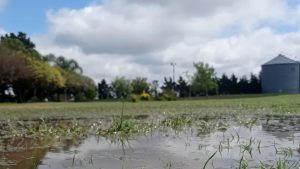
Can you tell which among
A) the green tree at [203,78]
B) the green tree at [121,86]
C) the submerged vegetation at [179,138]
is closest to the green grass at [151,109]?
the submerged vegetation at [179,138]

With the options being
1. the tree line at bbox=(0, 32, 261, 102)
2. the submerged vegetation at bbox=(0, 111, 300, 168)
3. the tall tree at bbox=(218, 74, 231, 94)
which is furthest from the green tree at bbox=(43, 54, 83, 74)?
the submerged vegetation at bbox=(0, 111, 300, 168)

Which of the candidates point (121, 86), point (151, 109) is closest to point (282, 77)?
point (121, 86)

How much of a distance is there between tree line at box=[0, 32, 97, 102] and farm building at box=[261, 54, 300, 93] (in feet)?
112

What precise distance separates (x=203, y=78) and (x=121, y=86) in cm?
1865

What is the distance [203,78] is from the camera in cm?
9481

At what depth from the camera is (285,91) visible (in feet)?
315

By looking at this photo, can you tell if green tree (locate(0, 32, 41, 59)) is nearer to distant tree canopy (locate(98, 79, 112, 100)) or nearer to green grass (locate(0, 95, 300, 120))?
distant tree canopy (locate(98, 79, 112, 100))

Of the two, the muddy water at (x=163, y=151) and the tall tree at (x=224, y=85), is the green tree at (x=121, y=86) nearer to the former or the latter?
the tall tree at (x=224, y=85)

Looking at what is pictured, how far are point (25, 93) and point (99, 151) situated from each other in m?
73.2

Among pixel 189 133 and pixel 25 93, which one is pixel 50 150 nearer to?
pixel 189 133

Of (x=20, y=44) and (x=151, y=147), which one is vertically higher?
(x=20, y=44)

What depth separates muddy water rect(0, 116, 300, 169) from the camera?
312 inches

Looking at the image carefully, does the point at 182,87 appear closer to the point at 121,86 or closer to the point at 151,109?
the point at 121,86

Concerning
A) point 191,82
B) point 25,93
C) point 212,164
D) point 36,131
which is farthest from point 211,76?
point 212,164
